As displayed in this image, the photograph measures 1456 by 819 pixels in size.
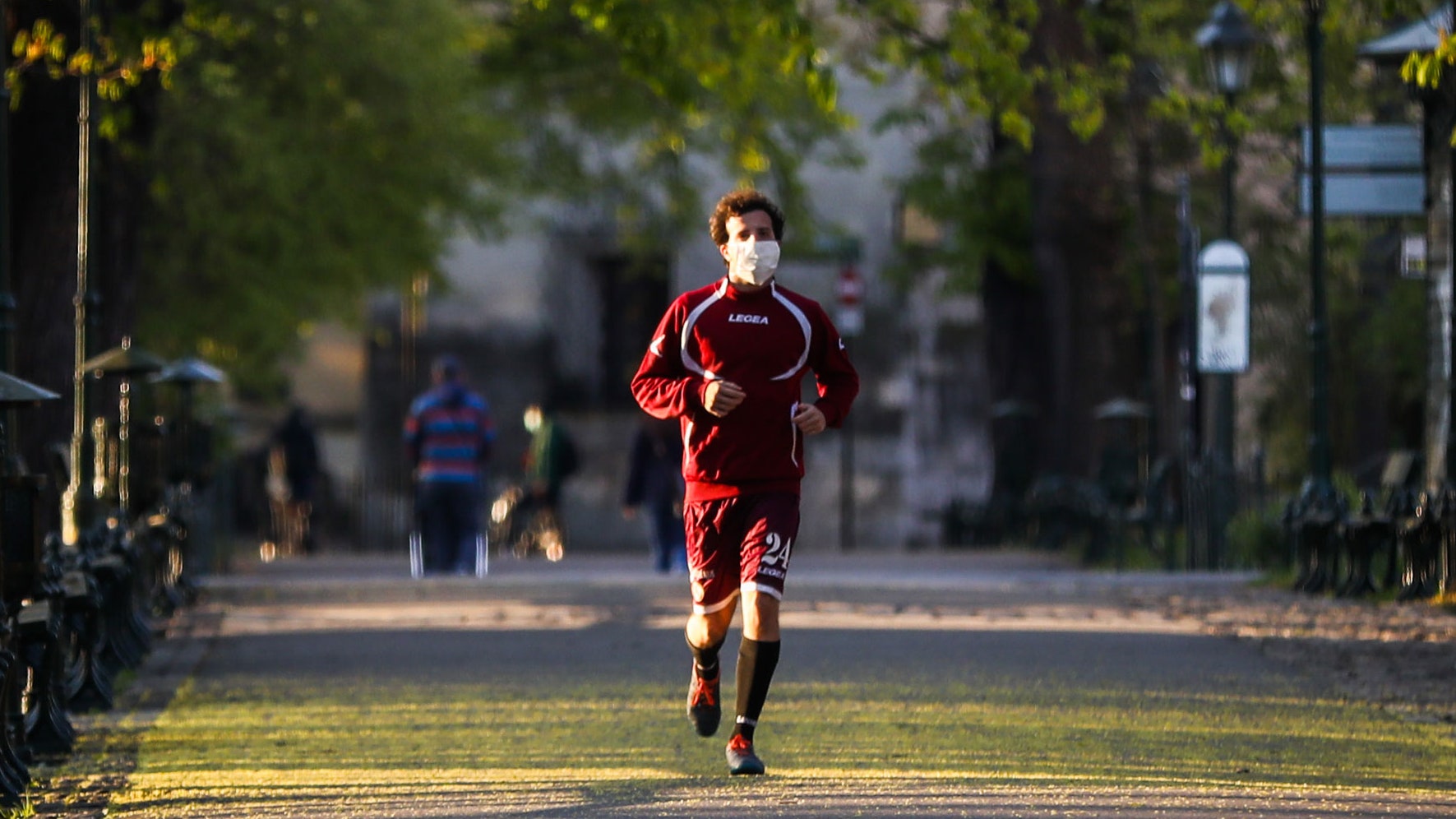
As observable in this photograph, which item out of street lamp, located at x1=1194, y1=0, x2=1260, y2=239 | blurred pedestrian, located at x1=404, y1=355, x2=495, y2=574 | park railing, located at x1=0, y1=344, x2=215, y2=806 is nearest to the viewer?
park railing, located at x1=0, y1=344, x2=215, y2=806

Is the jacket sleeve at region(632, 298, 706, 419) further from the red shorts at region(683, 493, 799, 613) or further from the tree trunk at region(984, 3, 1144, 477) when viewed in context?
the tree trunk at region(984, 3, 1144, 477)

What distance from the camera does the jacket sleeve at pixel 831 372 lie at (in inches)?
346

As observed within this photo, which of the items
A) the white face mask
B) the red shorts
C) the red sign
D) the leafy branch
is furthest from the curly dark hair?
the red sign

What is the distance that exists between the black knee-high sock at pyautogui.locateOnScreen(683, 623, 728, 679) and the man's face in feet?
3.93

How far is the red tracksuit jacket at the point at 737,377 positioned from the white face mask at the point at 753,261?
60 millimetres

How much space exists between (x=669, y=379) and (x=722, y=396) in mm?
346

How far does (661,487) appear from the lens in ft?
74.8

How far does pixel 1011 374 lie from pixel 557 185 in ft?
21.3

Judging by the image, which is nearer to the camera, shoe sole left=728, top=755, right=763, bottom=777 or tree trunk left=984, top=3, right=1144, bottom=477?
shoe sole left=728, top=755, right=763, bottom=777

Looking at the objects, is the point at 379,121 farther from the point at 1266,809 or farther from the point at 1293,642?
the point at 1266,809

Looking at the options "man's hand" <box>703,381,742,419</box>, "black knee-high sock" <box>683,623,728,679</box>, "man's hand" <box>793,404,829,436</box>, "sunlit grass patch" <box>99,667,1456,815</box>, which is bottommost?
"sunlit grass patch" <box>99,667,1456,815</box>

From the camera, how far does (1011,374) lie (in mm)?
32531

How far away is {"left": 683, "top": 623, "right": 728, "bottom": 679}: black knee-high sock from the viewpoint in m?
8.91

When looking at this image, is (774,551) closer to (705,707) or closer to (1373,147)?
(705,707)
